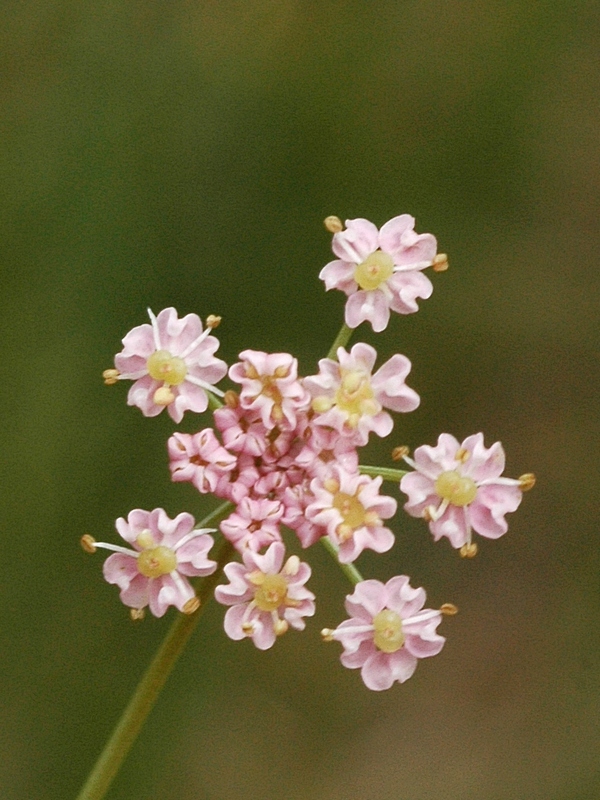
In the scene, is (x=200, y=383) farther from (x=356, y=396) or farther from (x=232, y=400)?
(x=356, y=396)

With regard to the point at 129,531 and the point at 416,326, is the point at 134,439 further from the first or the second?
the point at 129,531

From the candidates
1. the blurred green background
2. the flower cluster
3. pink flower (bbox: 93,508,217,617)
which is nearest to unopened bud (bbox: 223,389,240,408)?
the flower cluster

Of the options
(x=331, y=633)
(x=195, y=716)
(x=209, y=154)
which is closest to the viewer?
(x=331, y=633)

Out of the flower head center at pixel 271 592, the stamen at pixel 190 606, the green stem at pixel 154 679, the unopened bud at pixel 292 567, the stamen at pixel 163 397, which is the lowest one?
the green stem at pixel 154 679

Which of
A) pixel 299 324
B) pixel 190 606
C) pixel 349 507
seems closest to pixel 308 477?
pixel 349 507

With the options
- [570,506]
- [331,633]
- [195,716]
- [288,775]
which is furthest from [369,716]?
[331,633]

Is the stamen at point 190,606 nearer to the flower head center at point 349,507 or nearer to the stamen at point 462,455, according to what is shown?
the flower head center at point 349,507

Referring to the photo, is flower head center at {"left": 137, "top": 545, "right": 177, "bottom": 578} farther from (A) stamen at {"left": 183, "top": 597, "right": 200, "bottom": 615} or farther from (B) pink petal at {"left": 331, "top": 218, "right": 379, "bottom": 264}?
(B) pink petal at {"left": 331, "top": 218, "right": 379, "bottom": 264}

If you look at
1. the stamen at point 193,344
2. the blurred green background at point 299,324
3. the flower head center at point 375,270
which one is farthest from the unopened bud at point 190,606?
the blurred green background at point 299,324
